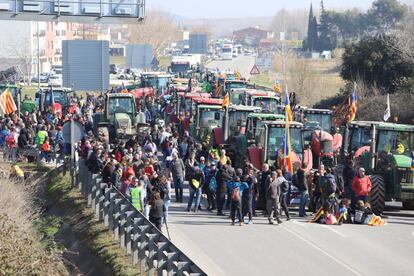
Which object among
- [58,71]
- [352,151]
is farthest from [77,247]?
[58,71]

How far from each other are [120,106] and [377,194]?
18.1 meters

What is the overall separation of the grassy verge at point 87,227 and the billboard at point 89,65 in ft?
68.1

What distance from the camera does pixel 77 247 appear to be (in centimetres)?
2359

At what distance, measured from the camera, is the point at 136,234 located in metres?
19.4

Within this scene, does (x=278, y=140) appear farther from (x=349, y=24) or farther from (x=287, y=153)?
(x=349, y=24)

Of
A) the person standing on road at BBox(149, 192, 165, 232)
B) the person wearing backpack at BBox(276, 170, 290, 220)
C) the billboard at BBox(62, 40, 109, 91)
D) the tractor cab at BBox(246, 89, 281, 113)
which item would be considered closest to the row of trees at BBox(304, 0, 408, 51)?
the billboard at BBox(62, 40, 109, 91)

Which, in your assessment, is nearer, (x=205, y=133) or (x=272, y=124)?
(x=272, y=124)

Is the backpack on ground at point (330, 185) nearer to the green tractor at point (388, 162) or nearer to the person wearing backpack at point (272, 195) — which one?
the person wearing backpack at point (272, 195)

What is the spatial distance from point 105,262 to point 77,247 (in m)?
2.81

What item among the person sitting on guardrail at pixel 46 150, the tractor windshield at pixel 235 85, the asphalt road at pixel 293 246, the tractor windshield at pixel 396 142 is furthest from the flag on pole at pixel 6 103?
the tractor windshield at pixel 396 142

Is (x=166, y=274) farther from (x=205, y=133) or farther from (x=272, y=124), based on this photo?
(x=205, y=133)

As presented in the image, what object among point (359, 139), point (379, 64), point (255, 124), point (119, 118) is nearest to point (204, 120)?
point (119, 118)

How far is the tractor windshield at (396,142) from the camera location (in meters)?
26.6

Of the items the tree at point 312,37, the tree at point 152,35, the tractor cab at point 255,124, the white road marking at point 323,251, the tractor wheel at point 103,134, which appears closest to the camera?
the white road marking at point 323,251
